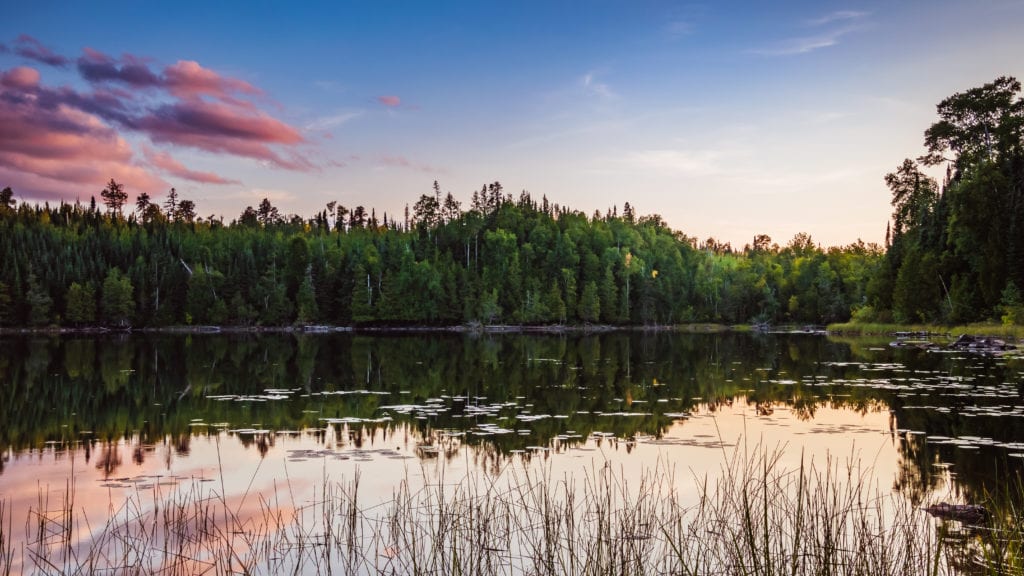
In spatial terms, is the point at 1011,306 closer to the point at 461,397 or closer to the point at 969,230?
the point at 969,230

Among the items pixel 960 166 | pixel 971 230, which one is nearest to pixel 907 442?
pixel 971 230

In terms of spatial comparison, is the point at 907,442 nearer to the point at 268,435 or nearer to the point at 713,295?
the point at 268,435

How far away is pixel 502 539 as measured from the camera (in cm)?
990

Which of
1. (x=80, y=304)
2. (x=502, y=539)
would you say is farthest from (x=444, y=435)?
(x=80, y=304)

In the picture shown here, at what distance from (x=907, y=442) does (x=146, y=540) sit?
15.1 metres

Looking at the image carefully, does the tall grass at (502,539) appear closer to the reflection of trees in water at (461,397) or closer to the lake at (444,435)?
the lake at (444,435)

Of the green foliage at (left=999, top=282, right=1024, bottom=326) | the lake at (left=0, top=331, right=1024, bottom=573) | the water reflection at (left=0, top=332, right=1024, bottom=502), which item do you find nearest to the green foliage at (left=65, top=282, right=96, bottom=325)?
the water reflection at (left=0, top=332, right=1024, bottom=502)

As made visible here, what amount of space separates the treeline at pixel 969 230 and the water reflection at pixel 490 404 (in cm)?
2153

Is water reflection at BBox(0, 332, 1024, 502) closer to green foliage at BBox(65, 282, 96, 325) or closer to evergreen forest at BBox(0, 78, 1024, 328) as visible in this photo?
evergreen forest at BBox(0, 78, 1024, 328)

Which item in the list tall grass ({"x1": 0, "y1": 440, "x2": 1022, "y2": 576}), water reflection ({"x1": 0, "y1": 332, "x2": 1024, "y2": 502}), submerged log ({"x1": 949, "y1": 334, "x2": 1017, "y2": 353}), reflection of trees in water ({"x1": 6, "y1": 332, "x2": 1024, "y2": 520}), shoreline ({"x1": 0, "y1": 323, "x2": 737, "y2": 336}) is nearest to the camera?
tall grass ({"x1": 0, "y1": 440, "x2": 1022, "y2": 576})

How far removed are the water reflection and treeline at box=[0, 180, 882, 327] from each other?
261ft

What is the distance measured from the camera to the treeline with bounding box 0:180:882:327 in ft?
389

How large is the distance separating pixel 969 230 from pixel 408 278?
8642 cm

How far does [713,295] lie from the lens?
143 m
